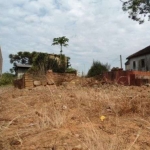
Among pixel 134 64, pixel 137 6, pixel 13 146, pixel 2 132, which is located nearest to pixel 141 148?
pixel 13 146

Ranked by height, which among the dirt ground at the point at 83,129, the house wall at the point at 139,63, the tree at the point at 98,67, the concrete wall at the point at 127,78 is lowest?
the dirt ground at the point at 83,129

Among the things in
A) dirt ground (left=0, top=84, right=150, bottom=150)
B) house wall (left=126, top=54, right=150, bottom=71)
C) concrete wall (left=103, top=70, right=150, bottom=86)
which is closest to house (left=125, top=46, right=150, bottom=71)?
house wall (left=126, top=54, right=150, bottom=71)

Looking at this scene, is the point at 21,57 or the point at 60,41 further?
the point at 21,57

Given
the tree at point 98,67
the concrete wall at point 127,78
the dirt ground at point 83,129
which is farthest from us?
the tree at point 98,67

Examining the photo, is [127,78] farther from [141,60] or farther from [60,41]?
[141,60]

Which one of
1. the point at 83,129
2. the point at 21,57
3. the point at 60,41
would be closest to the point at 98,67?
the point at 60,41

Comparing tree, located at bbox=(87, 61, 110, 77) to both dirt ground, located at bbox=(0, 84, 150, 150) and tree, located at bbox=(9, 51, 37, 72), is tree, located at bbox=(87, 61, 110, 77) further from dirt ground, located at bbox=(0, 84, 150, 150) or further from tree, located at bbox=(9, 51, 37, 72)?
tree, located at bbox=(9, 51, 37, 72)

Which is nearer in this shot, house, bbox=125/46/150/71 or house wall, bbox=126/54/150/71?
house wall, bbox=126/54/150/71

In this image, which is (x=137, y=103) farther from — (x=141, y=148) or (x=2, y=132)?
(x=2, y=132)

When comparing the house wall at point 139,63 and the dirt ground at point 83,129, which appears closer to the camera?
the dirt ground at point 83,129

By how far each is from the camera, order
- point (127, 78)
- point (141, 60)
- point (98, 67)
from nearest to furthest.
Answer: point (127, 78) < point (98, 67) < point (141, 60)

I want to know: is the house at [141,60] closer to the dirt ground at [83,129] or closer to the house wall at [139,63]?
the house wall at [139,63]

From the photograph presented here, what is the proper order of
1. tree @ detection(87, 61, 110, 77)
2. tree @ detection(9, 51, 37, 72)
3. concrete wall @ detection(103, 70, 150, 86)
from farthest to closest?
tree @ detection(9, 51, 37, 72), tree @ detection(87, 61, 110, 77), concrete wall @ detection(103, 70, 150, 86)

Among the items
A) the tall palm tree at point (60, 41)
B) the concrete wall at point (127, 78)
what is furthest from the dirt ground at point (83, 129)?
the tall palm tree at point (60, 41)
